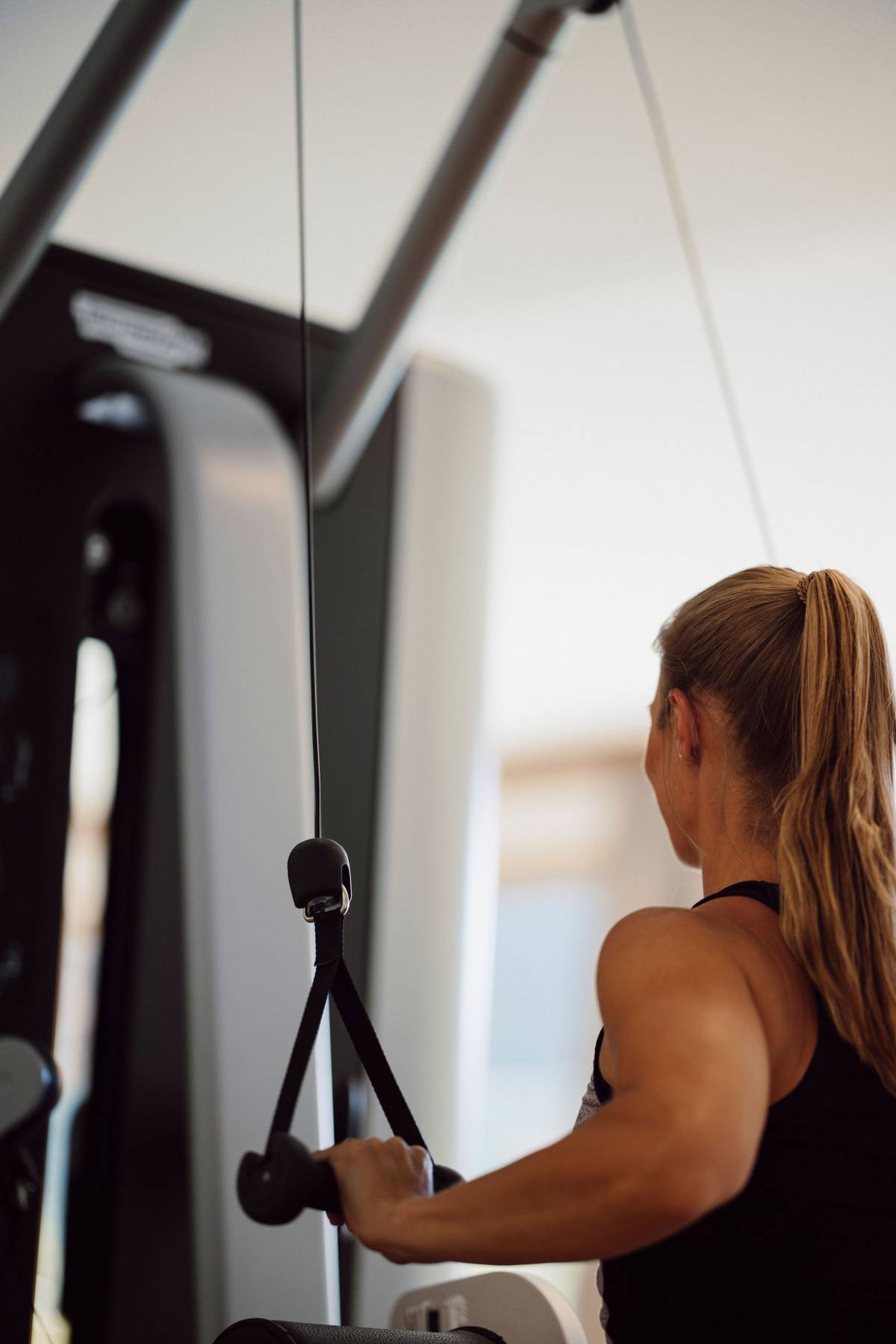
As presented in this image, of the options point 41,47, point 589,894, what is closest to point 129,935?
point 41,47

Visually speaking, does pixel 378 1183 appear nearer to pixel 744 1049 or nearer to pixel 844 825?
pixel 744 1049

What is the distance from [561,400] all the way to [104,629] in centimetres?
204

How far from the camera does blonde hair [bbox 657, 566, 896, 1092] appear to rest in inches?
41.6

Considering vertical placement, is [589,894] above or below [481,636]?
below

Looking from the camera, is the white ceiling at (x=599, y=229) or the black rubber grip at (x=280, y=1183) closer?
the black rubber grip at (x=280, y=1183)

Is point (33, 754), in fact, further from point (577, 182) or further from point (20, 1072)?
point (577, 182)

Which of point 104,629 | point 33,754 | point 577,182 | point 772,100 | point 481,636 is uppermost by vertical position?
point 772,100

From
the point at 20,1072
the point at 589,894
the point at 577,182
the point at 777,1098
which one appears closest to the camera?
the point at 777,1098

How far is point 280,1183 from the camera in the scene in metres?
0.95

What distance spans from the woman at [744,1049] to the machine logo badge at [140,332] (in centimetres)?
114

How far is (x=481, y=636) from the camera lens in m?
2.31

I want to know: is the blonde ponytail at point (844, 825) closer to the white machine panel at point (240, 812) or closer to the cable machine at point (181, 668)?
the cable machine at point (181, 668)

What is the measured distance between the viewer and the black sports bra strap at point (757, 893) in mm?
1113

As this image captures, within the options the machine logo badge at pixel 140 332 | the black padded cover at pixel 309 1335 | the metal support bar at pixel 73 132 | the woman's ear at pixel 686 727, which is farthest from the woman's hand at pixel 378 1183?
the machine logo badge at pixel 140 332
